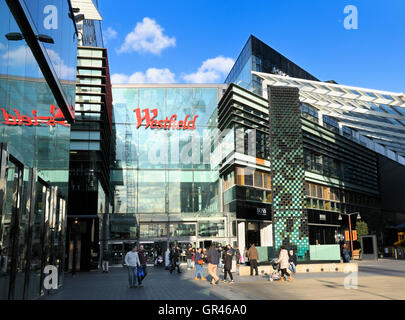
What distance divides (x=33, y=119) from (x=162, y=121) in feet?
98.6

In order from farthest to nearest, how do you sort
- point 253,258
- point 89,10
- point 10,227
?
1. point 89,10
2. point 253,258
3. point 10,227

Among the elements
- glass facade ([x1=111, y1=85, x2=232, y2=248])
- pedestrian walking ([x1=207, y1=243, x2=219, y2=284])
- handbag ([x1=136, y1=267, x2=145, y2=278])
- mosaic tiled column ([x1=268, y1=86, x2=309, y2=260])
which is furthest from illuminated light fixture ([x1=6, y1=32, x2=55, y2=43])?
glass facade ([x1=111, y1=85, x2=232, y2=248])

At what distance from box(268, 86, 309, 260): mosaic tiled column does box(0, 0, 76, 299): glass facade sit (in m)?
14.1

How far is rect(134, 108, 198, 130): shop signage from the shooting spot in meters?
40.9

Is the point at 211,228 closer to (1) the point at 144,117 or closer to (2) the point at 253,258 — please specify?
(1) the point at 144,117

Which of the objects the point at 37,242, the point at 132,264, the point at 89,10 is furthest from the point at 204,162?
the point at 37,242

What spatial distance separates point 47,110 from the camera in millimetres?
12852

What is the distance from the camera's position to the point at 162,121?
41.0 meters

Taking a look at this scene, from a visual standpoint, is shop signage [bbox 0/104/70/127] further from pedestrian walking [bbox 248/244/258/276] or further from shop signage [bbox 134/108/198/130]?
shop signage [bbox 134/108/198/130]

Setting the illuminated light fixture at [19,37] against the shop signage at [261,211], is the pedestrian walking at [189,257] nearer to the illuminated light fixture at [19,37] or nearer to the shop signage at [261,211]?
the shop signage at [261,211]

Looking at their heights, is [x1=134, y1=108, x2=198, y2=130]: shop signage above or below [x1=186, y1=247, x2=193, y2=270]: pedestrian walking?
above
